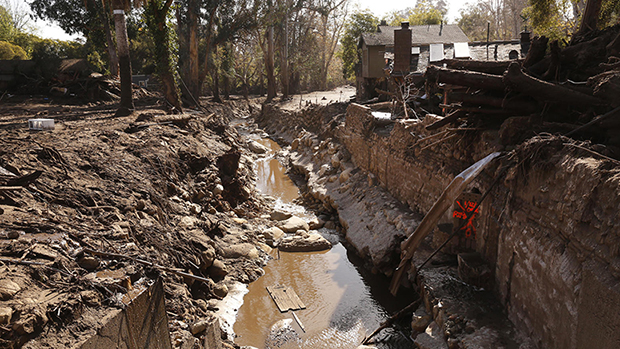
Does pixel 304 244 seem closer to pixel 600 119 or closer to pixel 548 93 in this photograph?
pixel 548 93

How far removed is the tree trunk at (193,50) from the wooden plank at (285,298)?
18682 millimetres

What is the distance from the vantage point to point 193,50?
24.4 m

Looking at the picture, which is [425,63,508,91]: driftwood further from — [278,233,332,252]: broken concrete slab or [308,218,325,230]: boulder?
[308,218,325,230]: boulder

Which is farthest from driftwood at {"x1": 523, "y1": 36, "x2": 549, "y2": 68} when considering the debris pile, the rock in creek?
the rock in creek

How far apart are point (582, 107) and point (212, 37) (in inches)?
950

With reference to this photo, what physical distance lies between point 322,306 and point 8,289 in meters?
5.25

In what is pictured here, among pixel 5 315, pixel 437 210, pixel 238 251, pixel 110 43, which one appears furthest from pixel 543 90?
pixel 110 43

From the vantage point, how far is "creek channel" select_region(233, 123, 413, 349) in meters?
6.96

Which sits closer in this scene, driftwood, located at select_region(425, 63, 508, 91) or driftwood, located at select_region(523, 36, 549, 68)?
driftwood, located at select_region(425, 63, 508, 91)

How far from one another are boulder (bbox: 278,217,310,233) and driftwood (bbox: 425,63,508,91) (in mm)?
5436

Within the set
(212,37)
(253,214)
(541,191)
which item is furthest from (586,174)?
(212,37)

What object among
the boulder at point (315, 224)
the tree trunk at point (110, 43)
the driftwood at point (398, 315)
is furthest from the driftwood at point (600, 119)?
the tree trunk at point (110, 43)

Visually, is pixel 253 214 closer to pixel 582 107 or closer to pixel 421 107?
pixel 421 107

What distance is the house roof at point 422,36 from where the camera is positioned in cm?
2477
